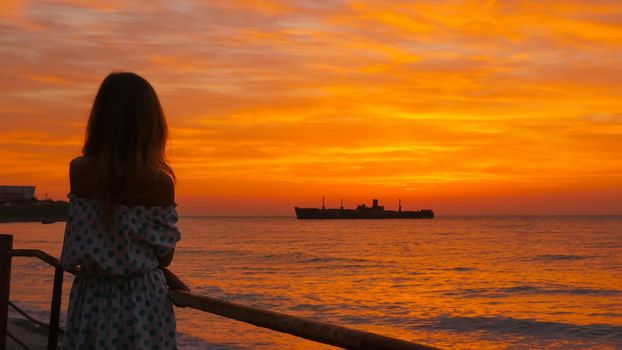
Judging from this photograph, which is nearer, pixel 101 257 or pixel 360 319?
pixel 101 257

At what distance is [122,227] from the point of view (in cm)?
232

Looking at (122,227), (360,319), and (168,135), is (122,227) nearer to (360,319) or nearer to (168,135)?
(168,135)

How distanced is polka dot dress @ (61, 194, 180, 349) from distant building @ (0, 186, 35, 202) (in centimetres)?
17253

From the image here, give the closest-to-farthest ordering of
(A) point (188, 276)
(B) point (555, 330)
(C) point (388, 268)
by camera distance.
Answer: (B) point (555, 330)
(A) point (188, 276)
(C) point (388, 268)

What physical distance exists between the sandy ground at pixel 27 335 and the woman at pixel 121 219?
6.00 m

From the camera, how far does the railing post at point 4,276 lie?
17.0ft

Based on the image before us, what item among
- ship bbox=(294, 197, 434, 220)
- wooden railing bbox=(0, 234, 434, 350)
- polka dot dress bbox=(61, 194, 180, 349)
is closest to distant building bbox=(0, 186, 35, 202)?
ship bbox=(294, 197, 434, 220)

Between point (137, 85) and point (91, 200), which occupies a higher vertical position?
point (137, 85)

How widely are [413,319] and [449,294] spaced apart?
7721 mm

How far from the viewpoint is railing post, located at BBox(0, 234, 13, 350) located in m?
5.17

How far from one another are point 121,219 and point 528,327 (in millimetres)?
18307

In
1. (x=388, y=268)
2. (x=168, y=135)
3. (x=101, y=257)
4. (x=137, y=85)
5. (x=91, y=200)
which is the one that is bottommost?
(x=388, y=268)

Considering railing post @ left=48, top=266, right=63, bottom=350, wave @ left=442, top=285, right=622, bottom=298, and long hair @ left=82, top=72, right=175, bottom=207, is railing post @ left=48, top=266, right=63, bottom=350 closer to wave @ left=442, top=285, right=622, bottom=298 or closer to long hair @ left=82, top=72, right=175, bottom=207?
long hair @ left=82, top=72, right=175, bottom=207

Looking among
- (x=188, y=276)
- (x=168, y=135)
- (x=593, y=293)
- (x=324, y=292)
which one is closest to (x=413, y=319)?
(x=324, y=292)
